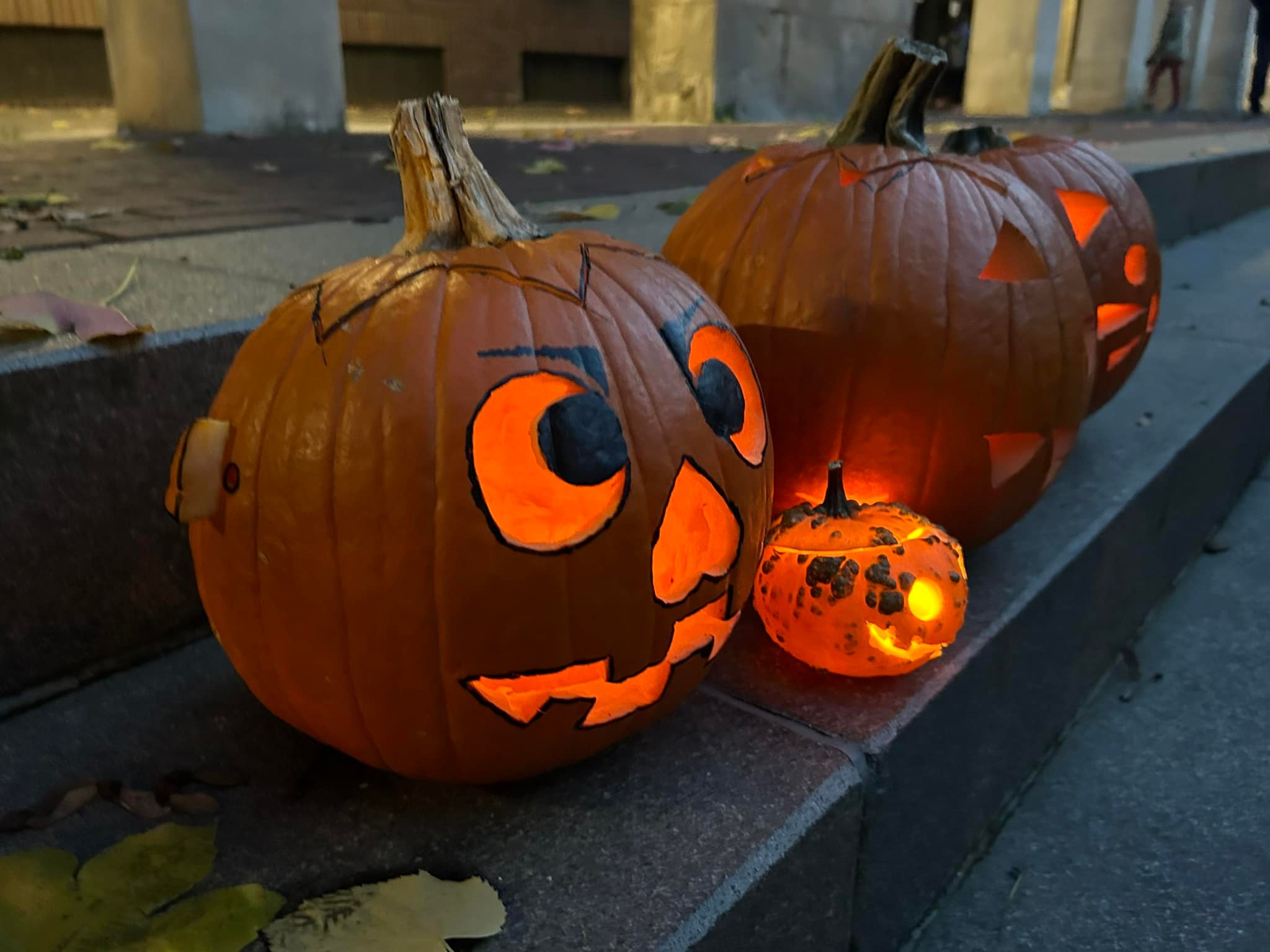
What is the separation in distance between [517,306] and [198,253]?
149 cm

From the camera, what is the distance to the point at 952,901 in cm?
158

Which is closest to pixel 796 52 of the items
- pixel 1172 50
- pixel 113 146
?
pixel 113 146

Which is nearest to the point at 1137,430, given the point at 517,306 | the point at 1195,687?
the point at 1195,687

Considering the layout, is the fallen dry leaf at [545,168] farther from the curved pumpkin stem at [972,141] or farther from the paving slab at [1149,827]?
the paving slab at [1149,827]

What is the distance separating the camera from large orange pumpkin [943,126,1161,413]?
86.6 inches

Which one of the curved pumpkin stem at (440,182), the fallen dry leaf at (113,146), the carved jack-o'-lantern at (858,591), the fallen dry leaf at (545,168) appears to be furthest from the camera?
the fallen dry leaf at (113,146)

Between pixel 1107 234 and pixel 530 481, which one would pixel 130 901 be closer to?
pixel 530 481

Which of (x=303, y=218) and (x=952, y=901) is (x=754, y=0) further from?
(x=952, y=901)

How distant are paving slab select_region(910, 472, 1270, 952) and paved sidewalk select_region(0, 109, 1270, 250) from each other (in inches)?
88.4

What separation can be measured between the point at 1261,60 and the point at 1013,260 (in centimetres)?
1351

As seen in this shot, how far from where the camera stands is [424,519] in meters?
1.02

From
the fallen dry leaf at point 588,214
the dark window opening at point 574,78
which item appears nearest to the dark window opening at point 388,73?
the dark window opening at point 574,78

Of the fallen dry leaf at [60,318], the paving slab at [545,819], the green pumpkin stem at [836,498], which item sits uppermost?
the fallen dry leaf at [60,318]

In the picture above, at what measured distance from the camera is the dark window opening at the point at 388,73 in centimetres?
1060
